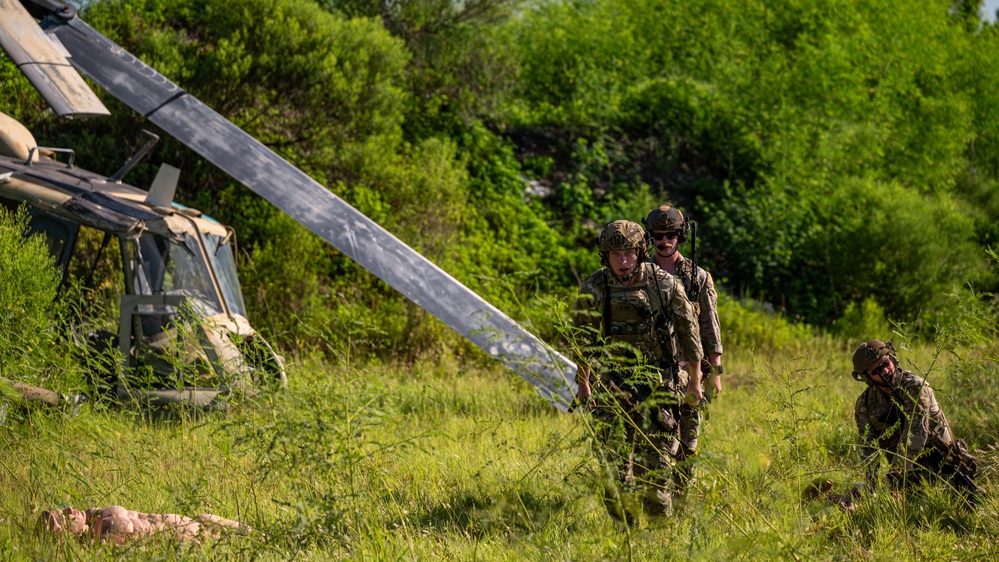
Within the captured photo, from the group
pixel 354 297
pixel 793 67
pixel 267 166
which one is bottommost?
pixel 354 297

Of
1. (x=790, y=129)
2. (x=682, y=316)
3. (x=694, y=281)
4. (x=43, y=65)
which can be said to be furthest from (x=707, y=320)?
(x=790, y=129)

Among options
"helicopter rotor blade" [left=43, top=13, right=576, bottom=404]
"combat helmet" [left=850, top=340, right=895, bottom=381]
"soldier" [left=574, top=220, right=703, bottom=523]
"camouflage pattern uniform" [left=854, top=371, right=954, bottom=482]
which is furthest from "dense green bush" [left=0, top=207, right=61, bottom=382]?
"camouflage pattern uniform" [left=854, top=371, right=954, bottom=482]

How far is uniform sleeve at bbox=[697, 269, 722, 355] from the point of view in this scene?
5992 mm

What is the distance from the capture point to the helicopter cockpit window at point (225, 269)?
855 cm

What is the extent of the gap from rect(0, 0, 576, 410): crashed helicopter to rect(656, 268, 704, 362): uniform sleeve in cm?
193

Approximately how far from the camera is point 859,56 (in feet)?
61.6

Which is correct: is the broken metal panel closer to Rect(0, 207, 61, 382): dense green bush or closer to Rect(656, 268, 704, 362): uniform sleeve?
Rect(0, 207, 61, 382): dense green bush

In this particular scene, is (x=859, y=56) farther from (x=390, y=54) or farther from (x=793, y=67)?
(x=390, y=54)

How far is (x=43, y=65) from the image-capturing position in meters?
7.65

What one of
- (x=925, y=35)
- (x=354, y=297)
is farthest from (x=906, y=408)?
(x=925, y=35)

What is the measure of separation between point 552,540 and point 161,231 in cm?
477

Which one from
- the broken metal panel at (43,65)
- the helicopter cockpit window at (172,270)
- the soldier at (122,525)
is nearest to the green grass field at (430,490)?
the soldier at (122,525)

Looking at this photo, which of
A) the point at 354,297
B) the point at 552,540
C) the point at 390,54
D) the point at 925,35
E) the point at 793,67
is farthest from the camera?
the point at 925,35

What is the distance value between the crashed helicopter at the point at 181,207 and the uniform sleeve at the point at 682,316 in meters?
1.93
